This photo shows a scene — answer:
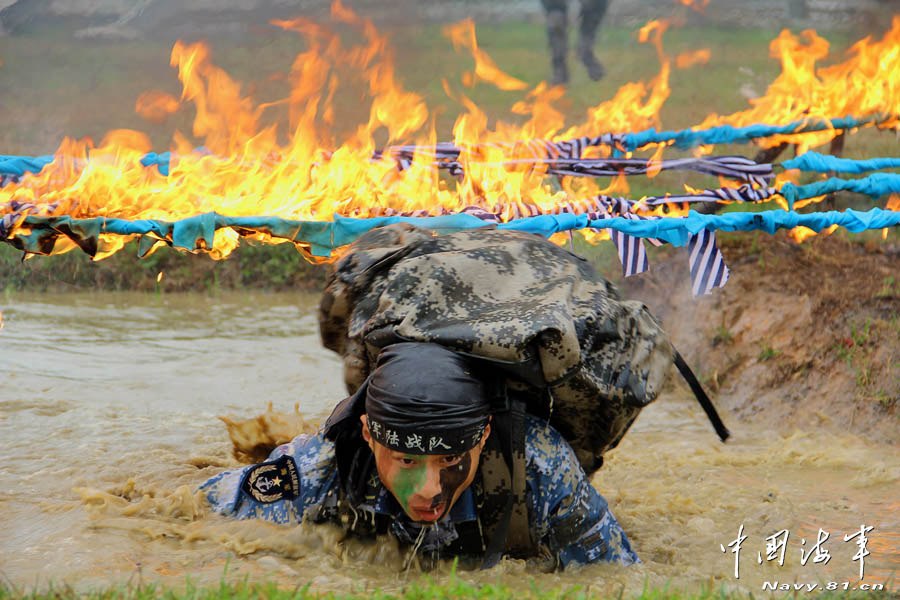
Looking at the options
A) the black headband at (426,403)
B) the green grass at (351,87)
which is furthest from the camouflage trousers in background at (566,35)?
the black headband at (426,403)

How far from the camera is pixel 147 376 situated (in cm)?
610

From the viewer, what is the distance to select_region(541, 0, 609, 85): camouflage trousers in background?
1748 cm

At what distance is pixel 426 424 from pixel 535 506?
1.87 ft

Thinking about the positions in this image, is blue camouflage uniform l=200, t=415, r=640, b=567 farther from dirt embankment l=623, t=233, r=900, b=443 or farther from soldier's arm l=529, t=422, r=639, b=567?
dirt embankment l=623, t=233, r=900, b=443

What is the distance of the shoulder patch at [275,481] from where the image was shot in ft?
10.6

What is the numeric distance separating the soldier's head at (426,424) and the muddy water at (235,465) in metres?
0.40

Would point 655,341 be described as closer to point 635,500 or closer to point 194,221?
point 635,500

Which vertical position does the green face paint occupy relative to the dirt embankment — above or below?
above

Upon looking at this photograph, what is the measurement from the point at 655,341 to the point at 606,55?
58.9 feet

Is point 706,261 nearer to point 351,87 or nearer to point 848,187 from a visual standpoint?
point 848,187

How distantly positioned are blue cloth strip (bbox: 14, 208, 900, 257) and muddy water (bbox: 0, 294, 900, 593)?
105 centimetres

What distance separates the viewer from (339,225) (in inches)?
154

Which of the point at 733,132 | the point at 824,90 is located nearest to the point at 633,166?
the point at 733,132

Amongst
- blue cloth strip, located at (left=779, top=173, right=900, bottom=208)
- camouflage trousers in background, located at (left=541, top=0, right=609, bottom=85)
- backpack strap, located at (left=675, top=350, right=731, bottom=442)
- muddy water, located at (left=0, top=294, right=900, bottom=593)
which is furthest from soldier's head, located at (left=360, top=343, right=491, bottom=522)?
camouflage trousers in background, located at (left=541, top=0, right=609, bottom=85)
